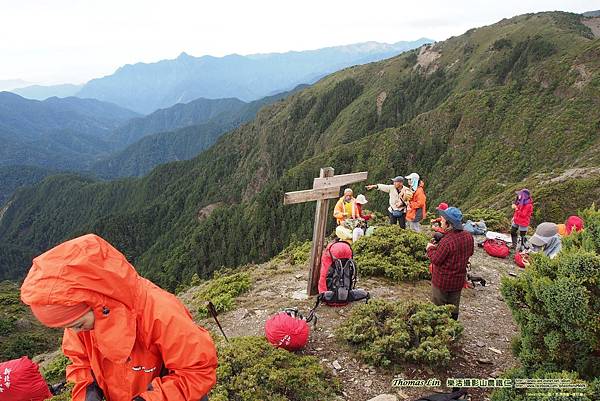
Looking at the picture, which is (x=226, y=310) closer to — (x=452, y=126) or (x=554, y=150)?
(x=554, y=150)

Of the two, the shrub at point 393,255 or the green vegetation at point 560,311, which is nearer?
the green vegetation at point 560,311

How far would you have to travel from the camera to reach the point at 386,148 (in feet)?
213

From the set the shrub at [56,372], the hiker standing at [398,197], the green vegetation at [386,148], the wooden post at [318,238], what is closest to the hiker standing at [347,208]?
the hiker standing at [398,197]

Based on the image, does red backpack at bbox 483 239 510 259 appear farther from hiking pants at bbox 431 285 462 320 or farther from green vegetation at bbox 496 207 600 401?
green vegetation at bbox 496 207 600 401

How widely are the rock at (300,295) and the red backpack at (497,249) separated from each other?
6067 millimetres

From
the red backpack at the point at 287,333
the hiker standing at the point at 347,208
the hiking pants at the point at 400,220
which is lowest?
the red backpack at the point at 287,333

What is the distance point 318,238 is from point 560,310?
4.91m

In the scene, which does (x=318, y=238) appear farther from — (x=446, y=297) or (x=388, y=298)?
(x=446, y=297)

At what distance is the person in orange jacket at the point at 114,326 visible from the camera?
7.43 ft

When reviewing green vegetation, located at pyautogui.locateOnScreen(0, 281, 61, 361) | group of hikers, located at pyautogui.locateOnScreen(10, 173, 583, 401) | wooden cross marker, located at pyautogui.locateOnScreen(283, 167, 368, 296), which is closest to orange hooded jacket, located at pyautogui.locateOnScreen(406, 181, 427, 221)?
wooden cross marker, located at pyautogui.locateOnScreen(283, 167, 368, 296)

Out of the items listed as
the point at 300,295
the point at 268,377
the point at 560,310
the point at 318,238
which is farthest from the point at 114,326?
the point at 300,295

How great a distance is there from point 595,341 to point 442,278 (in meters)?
3.06

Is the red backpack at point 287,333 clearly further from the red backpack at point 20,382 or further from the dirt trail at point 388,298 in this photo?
the red backpack at point 20,382

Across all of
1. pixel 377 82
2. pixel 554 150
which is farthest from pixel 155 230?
pixel 554 150
